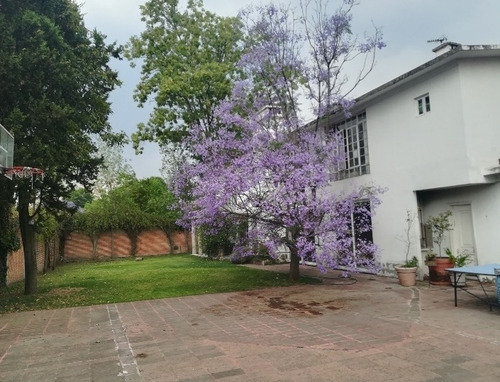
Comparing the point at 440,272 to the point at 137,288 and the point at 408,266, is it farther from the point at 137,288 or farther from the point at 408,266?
the point at 137,288

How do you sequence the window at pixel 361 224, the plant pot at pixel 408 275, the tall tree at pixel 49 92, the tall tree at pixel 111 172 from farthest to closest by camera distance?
the tall tree at pixel 111 172, the window at pixel 361 224, the plant pot at pixel 408 275, the tall tree at pixel 49 92

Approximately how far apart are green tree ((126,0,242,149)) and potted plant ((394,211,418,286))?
10253mm

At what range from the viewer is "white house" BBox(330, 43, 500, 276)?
10.0 meters

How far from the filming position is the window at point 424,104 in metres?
11.2

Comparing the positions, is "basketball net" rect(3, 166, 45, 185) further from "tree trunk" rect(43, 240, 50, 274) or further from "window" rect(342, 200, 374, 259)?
"tree trunk" rect(43, 240, 50, 274)

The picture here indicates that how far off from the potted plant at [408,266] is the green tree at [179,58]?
1025 centimetres

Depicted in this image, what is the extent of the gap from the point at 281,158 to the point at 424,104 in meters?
4.78

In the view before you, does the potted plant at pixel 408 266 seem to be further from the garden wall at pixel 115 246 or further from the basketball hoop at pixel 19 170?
the garden wall at pixel 115 246

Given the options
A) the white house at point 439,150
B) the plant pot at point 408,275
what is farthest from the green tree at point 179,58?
the plant pot at point 408,275

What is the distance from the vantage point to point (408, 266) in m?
11.3

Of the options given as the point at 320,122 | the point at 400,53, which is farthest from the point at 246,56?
the point at 400,53

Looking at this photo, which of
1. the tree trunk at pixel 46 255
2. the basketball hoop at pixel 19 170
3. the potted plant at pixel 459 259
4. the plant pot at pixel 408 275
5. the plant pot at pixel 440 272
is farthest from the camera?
the tree trunk at pixel 46 255

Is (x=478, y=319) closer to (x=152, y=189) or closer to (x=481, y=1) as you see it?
(x=481, y=1)

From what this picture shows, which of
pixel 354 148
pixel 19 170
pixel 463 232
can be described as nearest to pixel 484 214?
pixel 463 232
